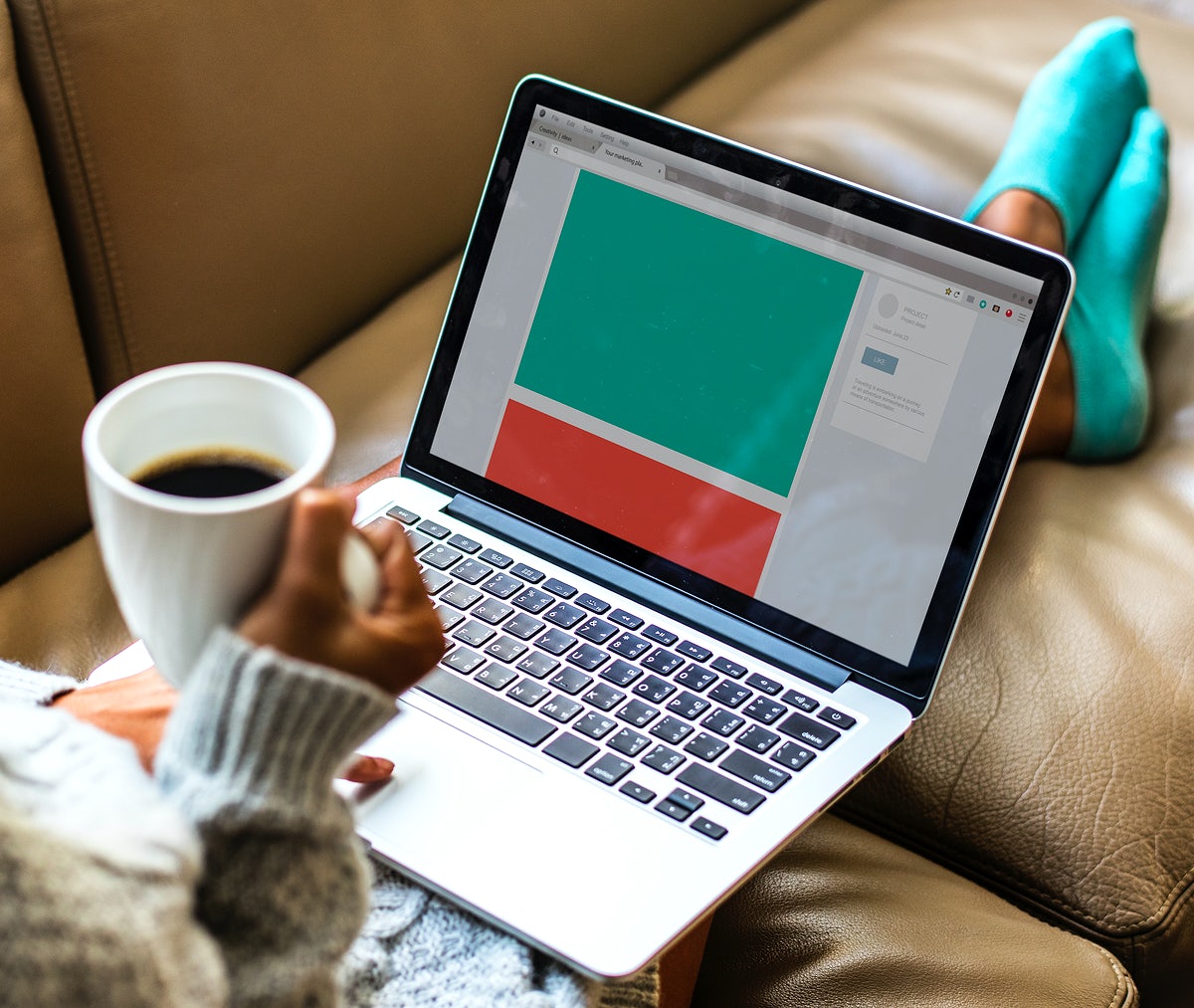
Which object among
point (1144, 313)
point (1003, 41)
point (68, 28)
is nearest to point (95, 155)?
point (68, 28)

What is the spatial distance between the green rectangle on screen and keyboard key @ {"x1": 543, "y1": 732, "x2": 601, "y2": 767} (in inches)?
6.4

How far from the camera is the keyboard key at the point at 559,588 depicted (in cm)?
65

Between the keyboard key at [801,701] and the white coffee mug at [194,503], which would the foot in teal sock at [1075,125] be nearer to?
the keyboard key at [801,701]

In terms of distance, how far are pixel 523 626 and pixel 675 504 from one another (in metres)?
0.10

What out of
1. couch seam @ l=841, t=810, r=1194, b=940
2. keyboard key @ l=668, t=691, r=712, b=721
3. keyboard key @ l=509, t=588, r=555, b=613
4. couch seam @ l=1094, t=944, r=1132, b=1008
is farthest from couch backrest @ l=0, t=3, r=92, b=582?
couch seam @ l=1094, t=944, r=1132, b=1008

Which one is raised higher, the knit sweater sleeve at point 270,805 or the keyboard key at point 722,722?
the knit sweater sleeve at point 270,805

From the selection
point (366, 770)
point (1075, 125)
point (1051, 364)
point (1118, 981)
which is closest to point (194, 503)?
point (366, 770)

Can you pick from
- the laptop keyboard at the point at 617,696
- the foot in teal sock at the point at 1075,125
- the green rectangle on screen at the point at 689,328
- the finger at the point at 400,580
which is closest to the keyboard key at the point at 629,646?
the laptop keyboard at the point at 617,696

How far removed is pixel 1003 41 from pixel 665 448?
80 centimetres

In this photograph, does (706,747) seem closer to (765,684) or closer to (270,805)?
(765,684)

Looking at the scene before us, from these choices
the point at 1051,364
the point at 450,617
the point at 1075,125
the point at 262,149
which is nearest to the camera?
the point at 450,617

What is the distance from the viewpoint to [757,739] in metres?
0.58

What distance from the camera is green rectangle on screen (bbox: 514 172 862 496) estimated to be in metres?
0.61

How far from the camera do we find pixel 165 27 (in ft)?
2.34
